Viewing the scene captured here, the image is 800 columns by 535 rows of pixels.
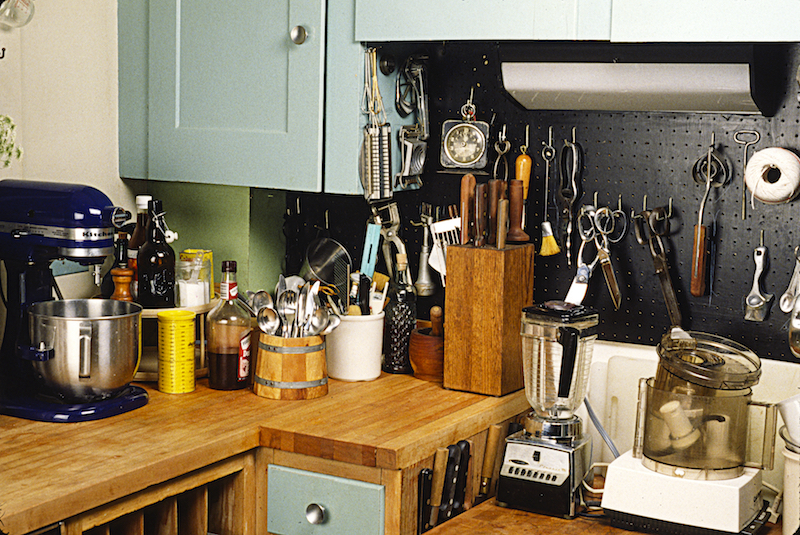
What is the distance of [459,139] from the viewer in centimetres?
247

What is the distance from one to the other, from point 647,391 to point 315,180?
926 mm

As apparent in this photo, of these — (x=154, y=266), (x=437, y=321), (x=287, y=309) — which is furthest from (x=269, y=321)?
(x=437, y=321)

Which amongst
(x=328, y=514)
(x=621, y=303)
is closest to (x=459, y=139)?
(x=621, y=303)

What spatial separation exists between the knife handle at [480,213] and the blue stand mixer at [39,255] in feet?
2.63

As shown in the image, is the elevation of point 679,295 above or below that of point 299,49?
below

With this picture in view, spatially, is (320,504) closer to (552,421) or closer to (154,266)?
(552,421)

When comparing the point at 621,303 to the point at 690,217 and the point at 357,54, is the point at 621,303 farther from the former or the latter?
the point at 357,54

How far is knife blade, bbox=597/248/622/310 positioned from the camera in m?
2.29

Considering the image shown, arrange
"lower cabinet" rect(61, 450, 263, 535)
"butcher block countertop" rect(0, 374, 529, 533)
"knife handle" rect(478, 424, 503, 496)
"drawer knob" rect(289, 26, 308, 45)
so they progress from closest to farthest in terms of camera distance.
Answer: "butcher block countertop" rect(0, 374, 529, 533)
"lower cabinet" rect(61, 450, 263, 535)
"knife handle" rect(478, 424, 503, 496)
"drawer knob" rect(289, 26, 308, 45)

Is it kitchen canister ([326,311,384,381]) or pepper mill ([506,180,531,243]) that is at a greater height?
pepper mill ([506,180,531,243])

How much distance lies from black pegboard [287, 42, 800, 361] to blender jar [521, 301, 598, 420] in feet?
0.99

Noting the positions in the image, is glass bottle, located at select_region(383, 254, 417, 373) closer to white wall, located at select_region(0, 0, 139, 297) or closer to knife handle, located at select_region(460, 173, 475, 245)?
knife handle, located at select_region(460, 173, 475, 245)

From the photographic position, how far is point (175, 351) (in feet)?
7.32

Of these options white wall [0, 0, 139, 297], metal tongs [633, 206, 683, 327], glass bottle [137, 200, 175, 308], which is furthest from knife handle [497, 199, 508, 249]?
white wall [0, 0, 139, 297]
